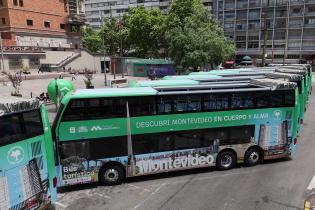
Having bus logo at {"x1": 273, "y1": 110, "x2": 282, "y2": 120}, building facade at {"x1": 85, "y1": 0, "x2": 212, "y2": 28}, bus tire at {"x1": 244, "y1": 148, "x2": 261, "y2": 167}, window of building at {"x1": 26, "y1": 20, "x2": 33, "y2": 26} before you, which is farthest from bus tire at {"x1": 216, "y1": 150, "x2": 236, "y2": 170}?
building facade at {"x1": 85, "y1": 0, "x2": 212, "y2": 28}

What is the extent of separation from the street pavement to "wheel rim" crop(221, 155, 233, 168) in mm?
321

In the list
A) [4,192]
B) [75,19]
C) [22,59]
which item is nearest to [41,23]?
[75,19]

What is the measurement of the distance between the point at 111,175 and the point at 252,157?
6.62 meters

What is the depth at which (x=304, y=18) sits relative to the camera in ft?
223

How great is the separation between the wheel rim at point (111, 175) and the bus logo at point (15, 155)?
404cm

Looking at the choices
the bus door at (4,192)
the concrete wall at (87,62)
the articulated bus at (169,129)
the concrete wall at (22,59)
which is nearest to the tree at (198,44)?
the articulated bus at (169,129)

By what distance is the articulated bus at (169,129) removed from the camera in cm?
1092

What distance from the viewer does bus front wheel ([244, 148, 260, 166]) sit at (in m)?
13.6

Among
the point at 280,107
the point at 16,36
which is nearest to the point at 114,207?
the point at 280,107

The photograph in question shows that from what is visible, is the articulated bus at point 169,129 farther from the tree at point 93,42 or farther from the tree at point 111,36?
the tree at point 93,42

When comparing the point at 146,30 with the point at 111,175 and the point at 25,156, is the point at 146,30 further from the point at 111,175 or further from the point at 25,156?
the point at 25,156

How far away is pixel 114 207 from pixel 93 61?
187 feet

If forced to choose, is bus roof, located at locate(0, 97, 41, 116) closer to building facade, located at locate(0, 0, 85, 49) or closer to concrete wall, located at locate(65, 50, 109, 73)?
building facade, located at locate(0, 0, 85, 49)

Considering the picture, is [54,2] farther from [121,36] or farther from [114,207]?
[114,207]
